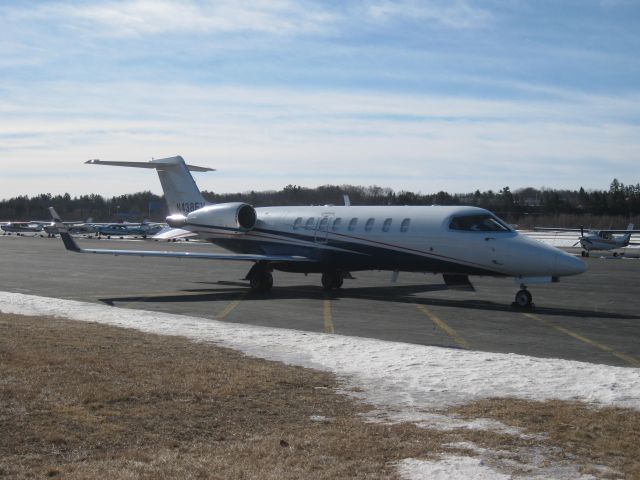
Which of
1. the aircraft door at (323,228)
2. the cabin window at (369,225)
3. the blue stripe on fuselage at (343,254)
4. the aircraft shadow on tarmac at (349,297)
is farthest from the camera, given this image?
the aircraft door at (323,228)

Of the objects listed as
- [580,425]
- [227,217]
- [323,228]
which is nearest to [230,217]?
[227,217]

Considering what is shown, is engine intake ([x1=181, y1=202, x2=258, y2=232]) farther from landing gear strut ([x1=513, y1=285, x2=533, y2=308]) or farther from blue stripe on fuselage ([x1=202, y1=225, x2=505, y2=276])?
landing gear strut ([x1=513, y1=285, x2=533, y2=308])

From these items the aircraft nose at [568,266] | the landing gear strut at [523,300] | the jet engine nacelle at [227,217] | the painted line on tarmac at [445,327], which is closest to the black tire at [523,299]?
the landing gear strut at [523,300]

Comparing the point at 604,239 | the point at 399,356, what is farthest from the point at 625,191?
the point at 399,356

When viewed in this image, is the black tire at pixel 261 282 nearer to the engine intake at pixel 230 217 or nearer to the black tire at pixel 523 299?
the engine intake at pixel 230 217

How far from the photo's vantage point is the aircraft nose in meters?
17.9

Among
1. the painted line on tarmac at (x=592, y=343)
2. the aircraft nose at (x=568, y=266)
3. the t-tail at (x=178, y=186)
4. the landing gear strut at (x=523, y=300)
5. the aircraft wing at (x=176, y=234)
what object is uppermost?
the t-tail at (x=178, y=186)

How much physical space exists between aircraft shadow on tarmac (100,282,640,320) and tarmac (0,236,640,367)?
0.09 ft

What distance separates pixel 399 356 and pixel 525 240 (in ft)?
28.5

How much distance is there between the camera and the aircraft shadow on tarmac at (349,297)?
61.3ft

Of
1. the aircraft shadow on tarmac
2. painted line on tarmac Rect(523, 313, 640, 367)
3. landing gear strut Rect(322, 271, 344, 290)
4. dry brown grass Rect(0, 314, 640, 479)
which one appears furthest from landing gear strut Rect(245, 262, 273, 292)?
dry brown grass Rect(0, 314, 640, 479)

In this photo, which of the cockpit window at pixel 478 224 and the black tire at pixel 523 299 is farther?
the cockpit window at pixel 478 224

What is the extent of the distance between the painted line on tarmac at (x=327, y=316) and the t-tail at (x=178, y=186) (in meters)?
8.25

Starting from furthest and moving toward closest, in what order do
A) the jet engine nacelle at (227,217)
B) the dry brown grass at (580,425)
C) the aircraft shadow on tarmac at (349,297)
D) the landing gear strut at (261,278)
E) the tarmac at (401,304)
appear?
the jet engine nacelle at (227,217) → the landing gear strut at (261,278) → the aircraft shadow on tarmac at (349,297) → the tarmac at (401,304) → the dry brown grass at (580,425)
